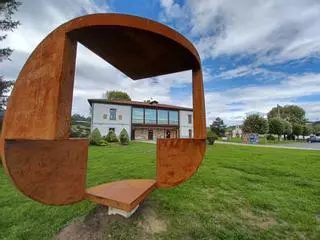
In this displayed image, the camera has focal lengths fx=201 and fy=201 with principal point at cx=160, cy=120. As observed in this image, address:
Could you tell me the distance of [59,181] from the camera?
7.98 ft

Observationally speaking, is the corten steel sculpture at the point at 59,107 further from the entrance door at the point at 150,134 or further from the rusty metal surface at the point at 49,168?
the entrance door at the point at 150,134

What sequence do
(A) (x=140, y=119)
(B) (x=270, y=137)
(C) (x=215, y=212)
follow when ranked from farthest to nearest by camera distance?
(B) (x=270, y=137), (A) (x=140, y=119), (C) (x=215, y=212)

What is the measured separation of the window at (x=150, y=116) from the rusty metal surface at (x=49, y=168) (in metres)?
26.2

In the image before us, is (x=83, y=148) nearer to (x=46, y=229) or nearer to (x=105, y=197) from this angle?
(x=105, y=197)

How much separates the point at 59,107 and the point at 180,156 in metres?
2.04

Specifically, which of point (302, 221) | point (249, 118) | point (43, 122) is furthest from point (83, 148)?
point (249, 118)

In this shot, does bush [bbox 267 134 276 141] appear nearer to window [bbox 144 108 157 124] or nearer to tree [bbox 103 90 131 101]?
window [bbox 144 108 157 124]

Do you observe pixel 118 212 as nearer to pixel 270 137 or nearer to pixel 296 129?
pixel 270 137

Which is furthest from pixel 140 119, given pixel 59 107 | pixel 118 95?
pixel 59 107

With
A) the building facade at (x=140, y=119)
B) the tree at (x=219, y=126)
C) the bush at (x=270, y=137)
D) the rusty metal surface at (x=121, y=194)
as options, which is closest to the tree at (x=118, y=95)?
the building facade at (x=140, y=119)

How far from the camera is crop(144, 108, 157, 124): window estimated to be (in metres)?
29.0

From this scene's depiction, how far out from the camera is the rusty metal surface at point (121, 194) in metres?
2.66

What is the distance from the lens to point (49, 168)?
7.61 feet

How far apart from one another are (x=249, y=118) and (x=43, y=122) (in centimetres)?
3335
